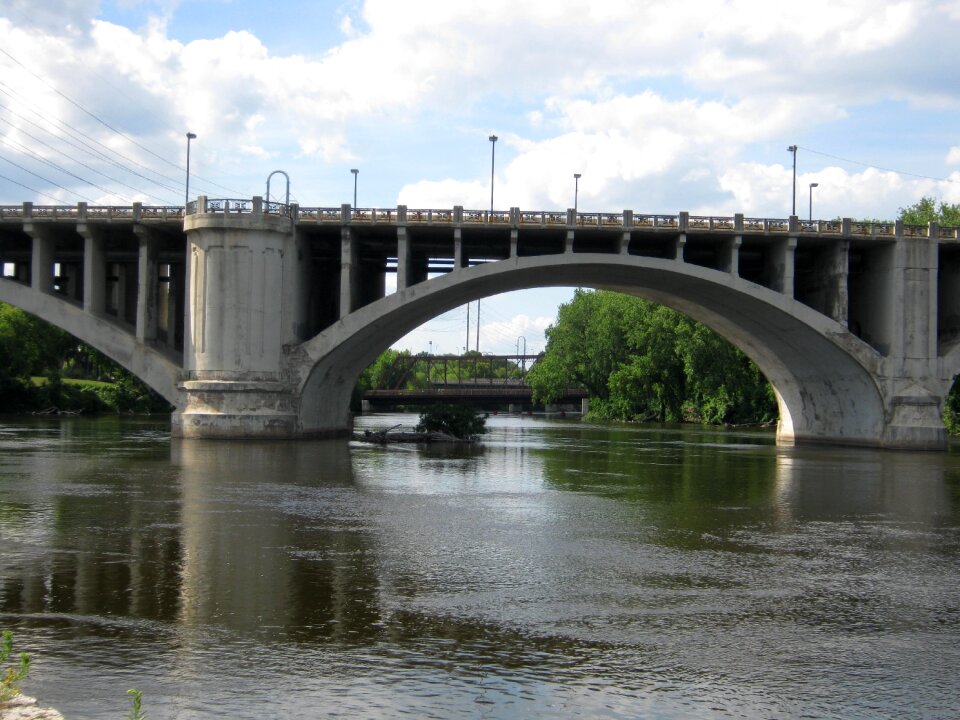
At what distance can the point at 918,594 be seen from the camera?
15.2 metres

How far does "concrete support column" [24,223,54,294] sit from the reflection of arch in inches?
27.9

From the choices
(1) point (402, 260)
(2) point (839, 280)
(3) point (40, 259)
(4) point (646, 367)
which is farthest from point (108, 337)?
(4) point (646, 367)

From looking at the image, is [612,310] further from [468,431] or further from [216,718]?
[216,718]

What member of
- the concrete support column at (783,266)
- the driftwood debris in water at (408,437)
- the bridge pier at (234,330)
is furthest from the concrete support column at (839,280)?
the bridge pier at (234,330)

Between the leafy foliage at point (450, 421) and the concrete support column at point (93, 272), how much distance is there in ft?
58.5

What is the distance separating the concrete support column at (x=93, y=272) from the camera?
53.1m

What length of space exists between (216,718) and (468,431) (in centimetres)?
4689

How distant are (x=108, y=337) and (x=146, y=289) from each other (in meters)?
3.09

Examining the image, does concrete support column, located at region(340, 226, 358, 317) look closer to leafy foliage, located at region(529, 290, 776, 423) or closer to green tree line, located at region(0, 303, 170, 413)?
leafy foliage, located at region(529, 290, 776, 423)

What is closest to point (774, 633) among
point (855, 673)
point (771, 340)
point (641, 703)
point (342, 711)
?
point (855, 673)

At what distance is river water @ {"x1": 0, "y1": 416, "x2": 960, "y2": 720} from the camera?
9.99m

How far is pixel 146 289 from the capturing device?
2087 inches

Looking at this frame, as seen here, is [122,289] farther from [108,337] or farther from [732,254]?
[732,254]

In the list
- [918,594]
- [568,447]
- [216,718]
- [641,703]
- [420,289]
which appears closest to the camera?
[216,718]
